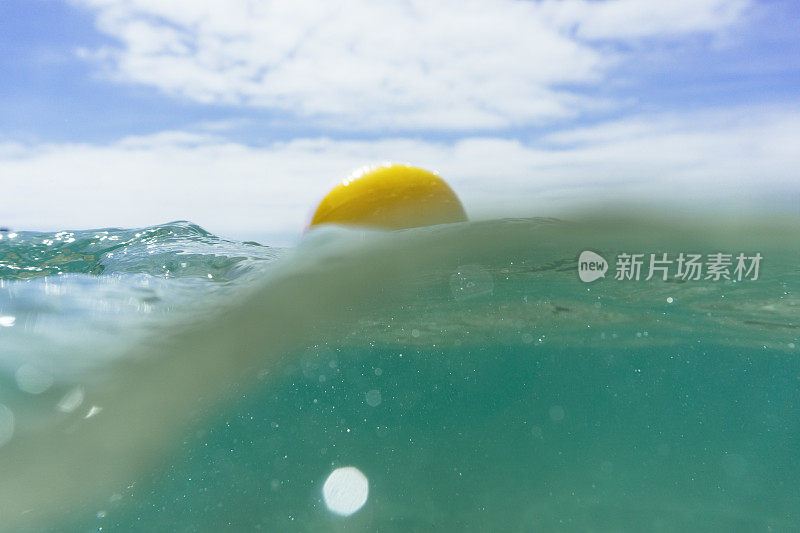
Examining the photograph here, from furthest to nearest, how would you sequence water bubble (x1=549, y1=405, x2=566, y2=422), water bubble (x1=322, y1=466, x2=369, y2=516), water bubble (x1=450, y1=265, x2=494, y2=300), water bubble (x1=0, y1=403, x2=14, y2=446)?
water bubble (x1=450, y1=265, x2=494, y2=300) < water bubble (x1=549, y1=405, x2=566, y2=422) < water bubble (x1=0, y1=403, x2=14, y2=446) < water bubble (x1=322, y1=466, x2=369, y2=516)

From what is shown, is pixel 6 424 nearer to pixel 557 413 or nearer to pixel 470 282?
pixel 470 282

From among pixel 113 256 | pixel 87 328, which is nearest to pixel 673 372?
pixel 87 328

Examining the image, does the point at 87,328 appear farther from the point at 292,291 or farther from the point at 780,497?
the point at 780,497

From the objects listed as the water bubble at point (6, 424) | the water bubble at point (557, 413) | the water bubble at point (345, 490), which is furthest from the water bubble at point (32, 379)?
the water bubble at point (557, 413)

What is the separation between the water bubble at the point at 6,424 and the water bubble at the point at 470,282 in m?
3.15

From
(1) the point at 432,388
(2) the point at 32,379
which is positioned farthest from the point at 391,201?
(2) the point at 32,379

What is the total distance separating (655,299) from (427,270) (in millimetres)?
1841

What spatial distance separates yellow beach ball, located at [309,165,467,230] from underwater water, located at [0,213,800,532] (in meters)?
0.38

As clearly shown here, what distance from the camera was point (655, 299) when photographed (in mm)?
4414

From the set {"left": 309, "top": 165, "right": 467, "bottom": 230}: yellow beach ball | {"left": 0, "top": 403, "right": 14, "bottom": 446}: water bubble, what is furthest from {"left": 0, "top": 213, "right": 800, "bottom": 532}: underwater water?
{"left": 309, "top": 165, "right": 467, "bottom": 230}: yellow beach ball

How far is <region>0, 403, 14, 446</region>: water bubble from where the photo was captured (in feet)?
11.6

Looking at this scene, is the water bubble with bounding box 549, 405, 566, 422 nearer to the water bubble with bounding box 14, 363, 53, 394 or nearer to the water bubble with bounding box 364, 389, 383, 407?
the water bubble with bounding box 364, 389, 383, 407

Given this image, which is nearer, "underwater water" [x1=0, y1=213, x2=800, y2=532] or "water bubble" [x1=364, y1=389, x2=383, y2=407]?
"underwater water" [x1=0, y1=213, x2=800, y2=532]

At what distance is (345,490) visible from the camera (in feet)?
10.8
